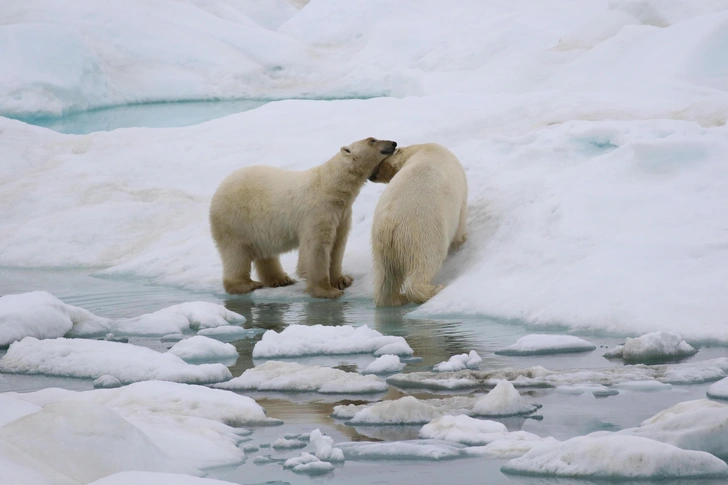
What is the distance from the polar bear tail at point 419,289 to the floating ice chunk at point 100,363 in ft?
7.82

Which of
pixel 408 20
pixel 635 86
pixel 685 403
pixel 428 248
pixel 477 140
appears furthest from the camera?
pixel 408 20

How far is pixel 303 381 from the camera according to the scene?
187 inches

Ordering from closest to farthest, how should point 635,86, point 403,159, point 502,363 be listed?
1. point 502,363
2. point 403,159
3. point 635,86

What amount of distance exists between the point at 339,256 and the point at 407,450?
15.4ft

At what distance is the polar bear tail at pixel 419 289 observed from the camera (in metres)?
7.11

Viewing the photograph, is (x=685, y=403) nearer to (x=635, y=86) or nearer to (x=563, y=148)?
(x=563, y=148)

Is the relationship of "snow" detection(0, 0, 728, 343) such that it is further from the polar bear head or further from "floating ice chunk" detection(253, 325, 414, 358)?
"floating ice chunk" detection(253, 325, 414, 358)

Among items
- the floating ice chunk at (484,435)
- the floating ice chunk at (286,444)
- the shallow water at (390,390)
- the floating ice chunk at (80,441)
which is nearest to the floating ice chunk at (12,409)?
the floating ice chunk at (80,441)

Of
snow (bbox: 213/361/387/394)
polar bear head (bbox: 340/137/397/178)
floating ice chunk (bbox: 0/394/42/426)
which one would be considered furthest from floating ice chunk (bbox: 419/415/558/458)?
polar bear head (bbox: 340/137/397/178)

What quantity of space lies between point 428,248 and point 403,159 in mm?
1215

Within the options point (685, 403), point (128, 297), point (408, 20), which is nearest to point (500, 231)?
point (128, 297)

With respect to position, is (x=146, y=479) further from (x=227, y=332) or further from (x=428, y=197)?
(x=428, y=197)

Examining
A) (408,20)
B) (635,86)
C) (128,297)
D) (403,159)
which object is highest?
(408,20)

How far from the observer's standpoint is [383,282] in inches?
287
